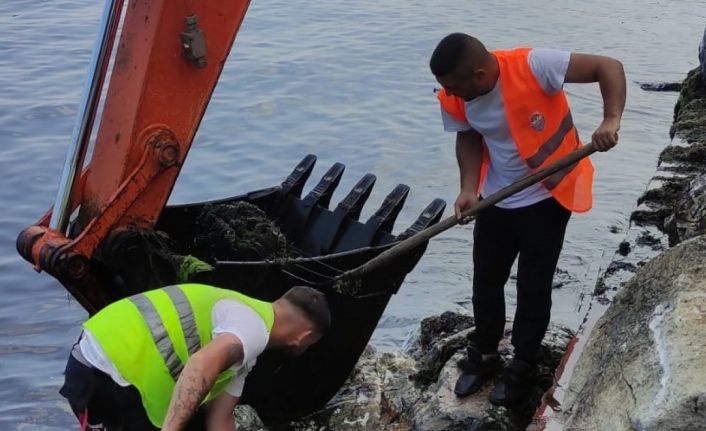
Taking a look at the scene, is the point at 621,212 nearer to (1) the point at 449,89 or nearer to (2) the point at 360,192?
(2) the point at 360,192

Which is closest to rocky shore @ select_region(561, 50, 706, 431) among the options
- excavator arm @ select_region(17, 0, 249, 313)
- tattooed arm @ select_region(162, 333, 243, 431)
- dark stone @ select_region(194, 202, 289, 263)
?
tattooed arm @ select_region(162, 333, 243, 431)

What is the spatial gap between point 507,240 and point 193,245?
177 centimetres

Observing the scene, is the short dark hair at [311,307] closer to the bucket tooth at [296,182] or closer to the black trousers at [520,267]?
the black trousers at [520,267]

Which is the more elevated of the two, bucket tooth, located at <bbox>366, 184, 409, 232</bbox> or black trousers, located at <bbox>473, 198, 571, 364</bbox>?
black trousers, located at <bbox>473, 198, 571, 364</bbox>

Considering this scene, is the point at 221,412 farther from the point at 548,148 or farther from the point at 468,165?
the point at 548,148

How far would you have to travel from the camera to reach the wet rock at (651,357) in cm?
277

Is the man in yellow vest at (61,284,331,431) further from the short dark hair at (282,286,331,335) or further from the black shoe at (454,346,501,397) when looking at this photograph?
the black shoe at (454,346,501,397)

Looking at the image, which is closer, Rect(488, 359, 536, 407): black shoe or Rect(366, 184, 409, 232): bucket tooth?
Rect(488, 359, 536, 407): black shoe

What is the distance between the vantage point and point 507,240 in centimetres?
418

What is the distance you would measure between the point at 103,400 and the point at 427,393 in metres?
1.73

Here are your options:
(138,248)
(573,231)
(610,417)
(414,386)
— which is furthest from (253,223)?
(573,231)

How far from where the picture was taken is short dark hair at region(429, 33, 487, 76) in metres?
3.77

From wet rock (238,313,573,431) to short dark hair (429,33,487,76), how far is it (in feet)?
5.05

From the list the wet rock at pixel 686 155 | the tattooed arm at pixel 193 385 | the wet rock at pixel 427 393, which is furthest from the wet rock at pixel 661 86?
the tattooed arm at pixel 193 385
